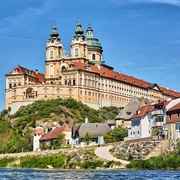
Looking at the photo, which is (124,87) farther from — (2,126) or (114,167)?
(114,167)

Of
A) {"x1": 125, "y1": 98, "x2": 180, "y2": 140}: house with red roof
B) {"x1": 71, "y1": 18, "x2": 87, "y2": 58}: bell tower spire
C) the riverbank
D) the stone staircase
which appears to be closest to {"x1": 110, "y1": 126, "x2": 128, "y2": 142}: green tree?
{"x1": 125, "y1": 98, "x2": 180, "y2": 140}: house with red roof

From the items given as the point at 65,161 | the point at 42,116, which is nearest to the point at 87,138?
the point at 65,161

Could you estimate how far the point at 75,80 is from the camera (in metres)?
148

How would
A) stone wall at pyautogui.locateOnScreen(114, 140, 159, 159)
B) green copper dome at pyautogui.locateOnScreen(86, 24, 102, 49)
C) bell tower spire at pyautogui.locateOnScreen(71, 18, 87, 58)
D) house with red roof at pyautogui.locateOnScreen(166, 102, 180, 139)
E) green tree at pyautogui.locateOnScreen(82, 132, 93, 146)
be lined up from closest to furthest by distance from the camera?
stone wall at pyautogui.locateOnScreen(114, 140, 159, 159)
house with red roof at pyautogui.locateOnScreen(166, 102, 180, 139)
green tree at pyautogui.locateOnScreen(82, 132, 93, 146)
bell tower spire at pyautogui.locateOnScreen(71, 18, 87, 58)
green copper dome at pyautogui.locateOnScreen(86, 24, 102, 49)

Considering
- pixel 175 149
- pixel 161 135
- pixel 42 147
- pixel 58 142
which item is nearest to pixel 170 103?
pixel 161 135

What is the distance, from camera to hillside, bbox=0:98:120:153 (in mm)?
128863

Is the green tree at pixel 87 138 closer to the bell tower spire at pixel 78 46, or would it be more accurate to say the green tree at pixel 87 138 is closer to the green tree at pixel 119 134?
the green tree at pixel 119 134

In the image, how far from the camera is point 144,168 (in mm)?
63906

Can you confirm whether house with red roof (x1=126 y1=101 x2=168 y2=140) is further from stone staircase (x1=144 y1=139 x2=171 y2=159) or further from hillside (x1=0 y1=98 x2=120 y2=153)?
hillside (x1=0 y1=98 x2=120 y2=153)

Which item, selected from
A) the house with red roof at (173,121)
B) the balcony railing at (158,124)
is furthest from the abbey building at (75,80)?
the house with red roof at (173,121)

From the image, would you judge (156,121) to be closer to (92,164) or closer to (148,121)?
(148,121)

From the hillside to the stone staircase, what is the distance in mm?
54236

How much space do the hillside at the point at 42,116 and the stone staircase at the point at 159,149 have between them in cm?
5424

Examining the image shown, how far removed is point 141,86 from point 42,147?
76002mm
